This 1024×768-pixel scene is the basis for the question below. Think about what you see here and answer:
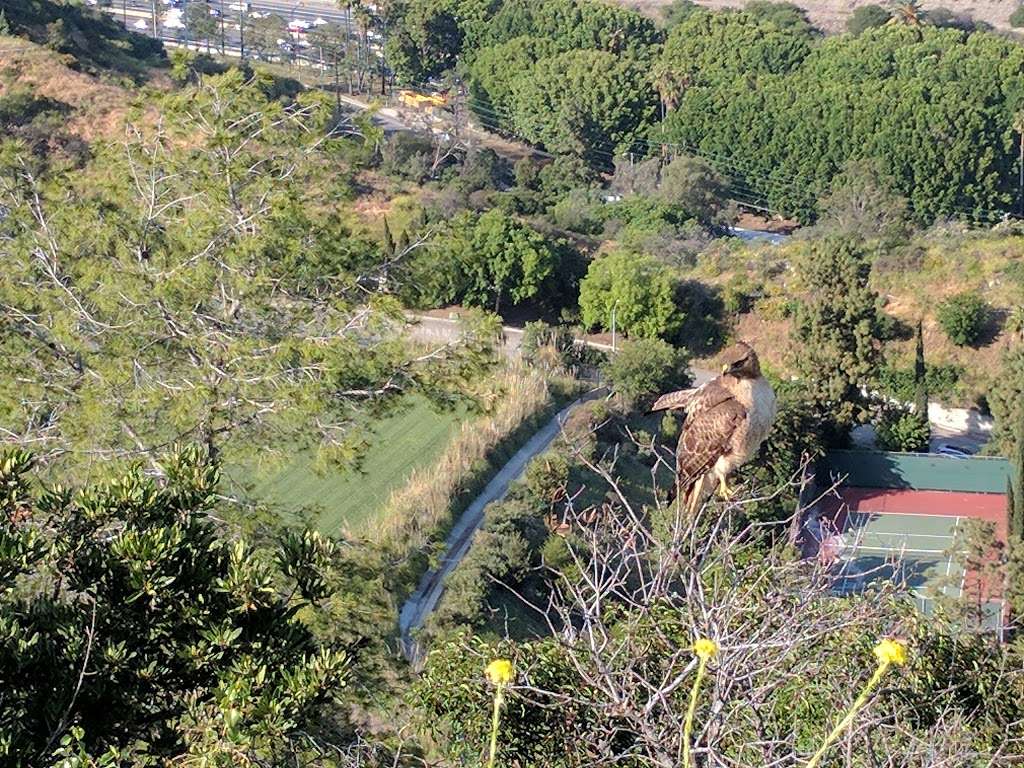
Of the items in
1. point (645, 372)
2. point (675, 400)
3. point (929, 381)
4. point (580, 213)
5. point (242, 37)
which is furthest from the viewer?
point (242, 37)

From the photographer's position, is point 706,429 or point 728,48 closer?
point 706,429

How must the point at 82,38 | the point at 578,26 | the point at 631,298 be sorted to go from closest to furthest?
the point at 631,298, the point at 82,38, the point at 578,26

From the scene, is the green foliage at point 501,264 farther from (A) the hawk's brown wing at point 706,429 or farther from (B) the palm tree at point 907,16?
(B) the palm tree at point 907,16

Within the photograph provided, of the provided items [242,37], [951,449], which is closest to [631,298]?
[951,449]

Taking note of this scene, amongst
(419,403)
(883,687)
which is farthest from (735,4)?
(883,687)

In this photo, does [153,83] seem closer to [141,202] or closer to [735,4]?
[141,202]

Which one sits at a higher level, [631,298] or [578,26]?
[578,26]

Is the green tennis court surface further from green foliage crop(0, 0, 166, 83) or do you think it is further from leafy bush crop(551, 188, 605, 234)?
green foliage crop(0, 0, 166, 83)

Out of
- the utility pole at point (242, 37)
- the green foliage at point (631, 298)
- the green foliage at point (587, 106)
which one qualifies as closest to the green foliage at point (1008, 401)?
the green foliage at point (631, 298)

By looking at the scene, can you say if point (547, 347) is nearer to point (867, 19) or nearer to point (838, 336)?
point (838, 336)
